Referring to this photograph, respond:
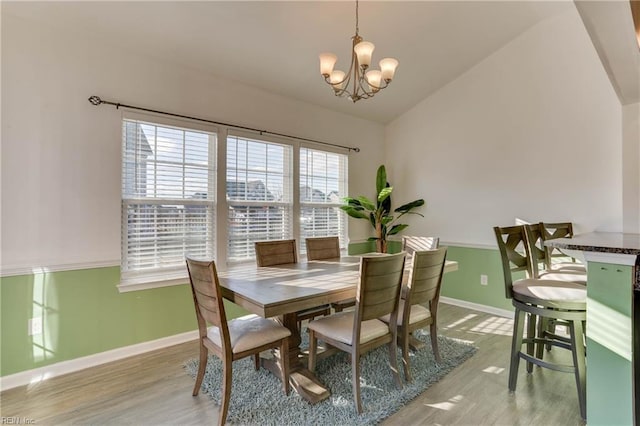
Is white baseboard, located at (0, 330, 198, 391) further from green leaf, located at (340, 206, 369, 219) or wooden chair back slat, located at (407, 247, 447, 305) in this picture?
green leaf, located at (340, 206, 369, 219)

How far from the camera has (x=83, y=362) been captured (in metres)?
2.46

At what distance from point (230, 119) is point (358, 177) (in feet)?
6.98

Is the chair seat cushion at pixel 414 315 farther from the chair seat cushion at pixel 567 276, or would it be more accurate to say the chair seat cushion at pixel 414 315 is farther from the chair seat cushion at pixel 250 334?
the chair seat cushion at pixel 567 276

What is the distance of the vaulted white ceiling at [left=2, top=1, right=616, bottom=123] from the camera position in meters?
2.41

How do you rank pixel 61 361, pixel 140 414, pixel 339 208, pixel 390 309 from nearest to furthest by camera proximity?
pixel 140 414 → pixel 390 309 → pixel 61 361 → pixel 339 208

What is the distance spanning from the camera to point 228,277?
226 cm

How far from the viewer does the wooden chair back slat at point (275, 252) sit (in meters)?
2.77

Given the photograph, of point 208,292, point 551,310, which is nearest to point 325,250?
point 208,292

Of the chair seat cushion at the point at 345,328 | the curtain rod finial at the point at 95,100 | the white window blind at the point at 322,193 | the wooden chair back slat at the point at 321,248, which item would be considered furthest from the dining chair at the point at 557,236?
the curtain rod finial at the point at 95,100

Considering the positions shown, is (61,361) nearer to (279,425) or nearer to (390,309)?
(279,425)

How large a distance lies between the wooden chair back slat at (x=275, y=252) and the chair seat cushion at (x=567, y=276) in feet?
6.85

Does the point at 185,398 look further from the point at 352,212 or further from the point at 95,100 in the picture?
the point at 352,212

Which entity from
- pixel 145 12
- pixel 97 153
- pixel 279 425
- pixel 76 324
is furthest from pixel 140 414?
pixel 145 12

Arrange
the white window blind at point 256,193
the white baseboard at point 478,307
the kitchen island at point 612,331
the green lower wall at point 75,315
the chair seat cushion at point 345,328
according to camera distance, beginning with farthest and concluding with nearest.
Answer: the white baseboard at point 478,307 < the white window blind at point 256,193 < the green lower wall at point 75,315 < the chair seat cushion at point 345,328 < the kitchen island at point 612,331
